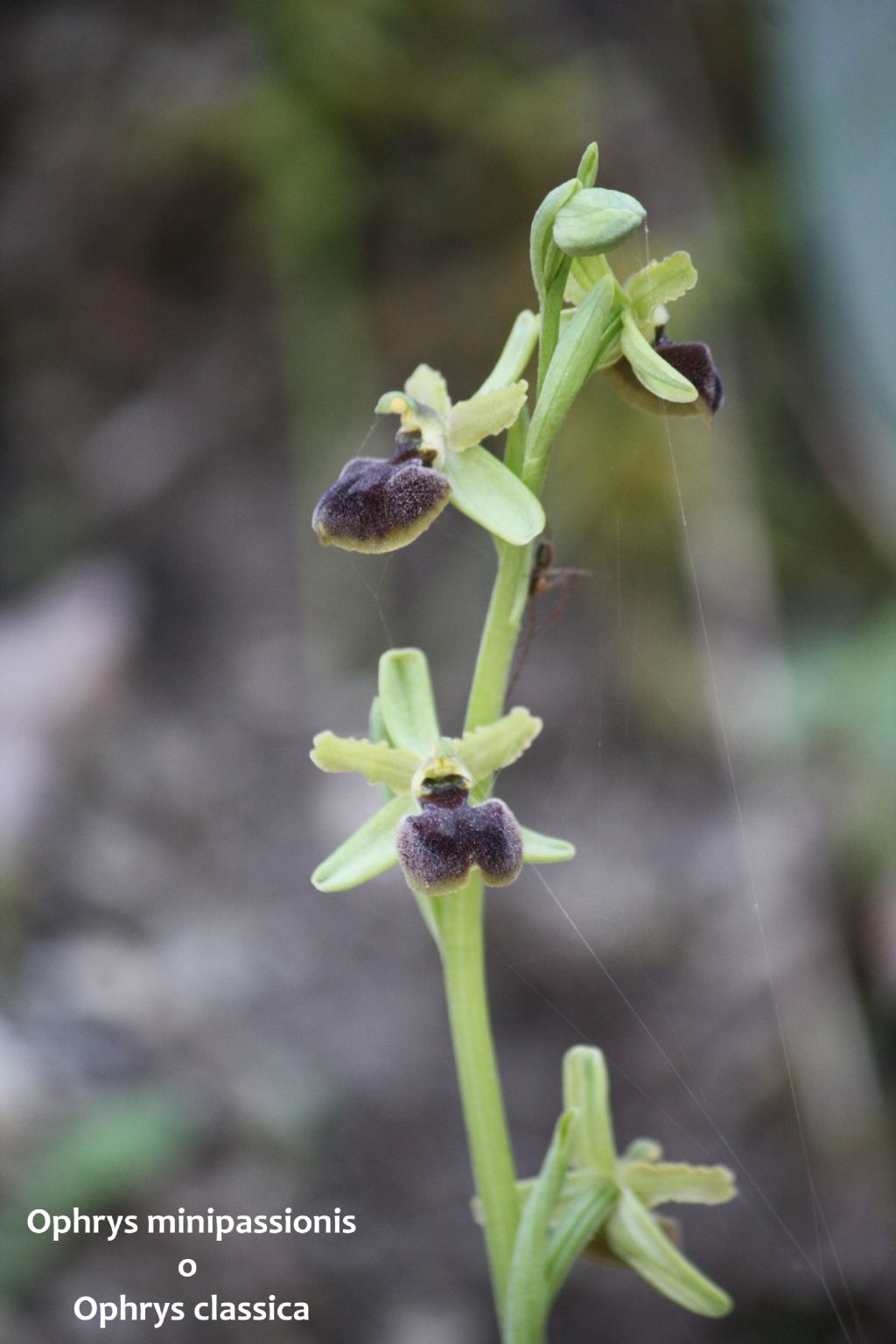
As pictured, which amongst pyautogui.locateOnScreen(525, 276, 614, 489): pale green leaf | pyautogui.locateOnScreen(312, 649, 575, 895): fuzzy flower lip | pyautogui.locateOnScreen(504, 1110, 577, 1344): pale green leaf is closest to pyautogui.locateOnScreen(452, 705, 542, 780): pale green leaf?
pyautogui.locateOnScreen(312, 649, 575, 895): fuzzy flower lip

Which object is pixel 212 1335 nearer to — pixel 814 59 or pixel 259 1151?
pixel 259 1151

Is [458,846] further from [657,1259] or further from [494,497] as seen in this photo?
[657,1259]

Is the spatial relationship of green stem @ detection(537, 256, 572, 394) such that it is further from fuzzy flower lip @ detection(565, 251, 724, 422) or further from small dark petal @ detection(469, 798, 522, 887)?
small dark petal @ detection(469, 798, 522, 887)

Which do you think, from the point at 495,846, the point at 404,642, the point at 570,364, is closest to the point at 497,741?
the point at 495,846

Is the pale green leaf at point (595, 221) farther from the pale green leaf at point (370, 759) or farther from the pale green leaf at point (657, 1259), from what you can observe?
the pale green leaf at point (657, 1259)

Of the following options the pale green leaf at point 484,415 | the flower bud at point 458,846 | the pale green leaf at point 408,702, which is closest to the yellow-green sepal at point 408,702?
the pale green leaf at point 408,702

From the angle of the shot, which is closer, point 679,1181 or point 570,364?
point 570,364
